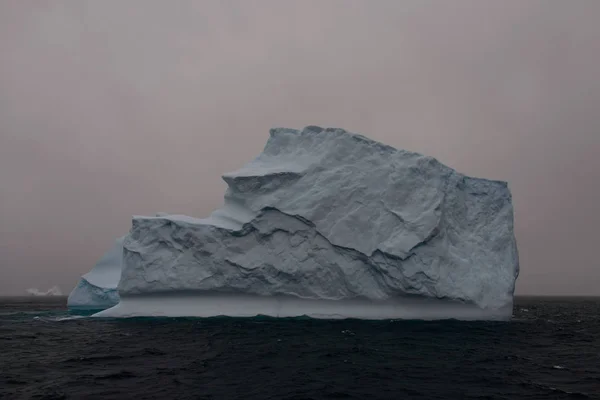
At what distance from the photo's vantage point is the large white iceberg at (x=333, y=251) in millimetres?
17266

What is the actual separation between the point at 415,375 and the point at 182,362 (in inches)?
186

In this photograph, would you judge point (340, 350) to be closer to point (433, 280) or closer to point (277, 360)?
point (277, 360)

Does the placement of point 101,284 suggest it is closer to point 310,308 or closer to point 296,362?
point 310,308

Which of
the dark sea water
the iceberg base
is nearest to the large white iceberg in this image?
the iceberg base

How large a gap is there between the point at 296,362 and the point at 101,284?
21.2 metres

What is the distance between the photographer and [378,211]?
18.1 m

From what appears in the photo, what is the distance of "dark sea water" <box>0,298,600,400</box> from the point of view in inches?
306

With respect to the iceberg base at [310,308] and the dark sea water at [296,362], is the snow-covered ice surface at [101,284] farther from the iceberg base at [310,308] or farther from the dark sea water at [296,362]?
the dark sea water at [296,362]

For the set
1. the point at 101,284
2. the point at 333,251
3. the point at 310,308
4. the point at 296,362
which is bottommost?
the point at 296,362

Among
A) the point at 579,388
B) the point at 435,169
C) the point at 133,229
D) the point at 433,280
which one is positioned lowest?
the point at 579,388

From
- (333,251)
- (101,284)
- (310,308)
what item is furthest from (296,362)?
(101,284)

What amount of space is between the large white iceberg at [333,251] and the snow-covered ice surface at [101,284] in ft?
31.6

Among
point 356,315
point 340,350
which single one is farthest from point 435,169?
point 340,350

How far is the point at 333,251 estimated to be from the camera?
1756 cm
